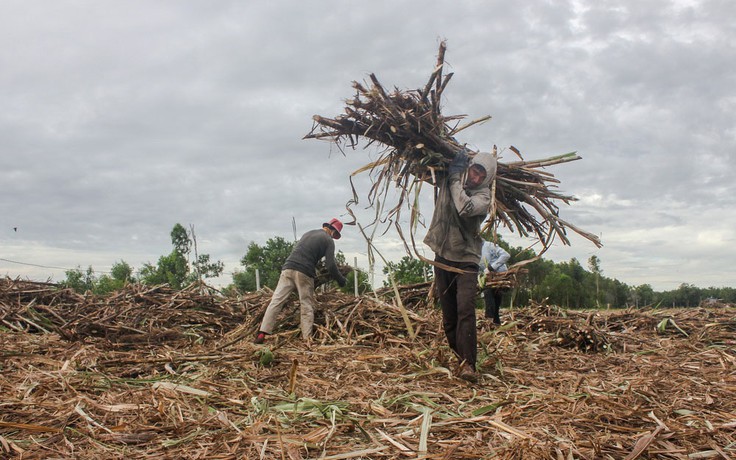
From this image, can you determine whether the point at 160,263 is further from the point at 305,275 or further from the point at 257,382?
the point at 257,382

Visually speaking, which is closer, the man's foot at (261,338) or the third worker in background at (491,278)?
the man's foot at (261,338)

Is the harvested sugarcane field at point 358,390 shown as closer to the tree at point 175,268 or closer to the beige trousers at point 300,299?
the beige trousers at point 300,299

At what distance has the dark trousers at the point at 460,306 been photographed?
4.50 m

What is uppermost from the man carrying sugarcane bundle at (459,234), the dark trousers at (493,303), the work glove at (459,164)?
the work glove at (459,164)

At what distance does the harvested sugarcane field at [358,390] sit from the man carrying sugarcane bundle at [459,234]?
43 centimetres

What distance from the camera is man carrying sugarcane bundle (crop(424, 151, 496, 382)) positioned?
182 inches

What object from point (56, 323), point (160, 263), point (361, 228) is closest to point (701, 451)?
point (361, 228)

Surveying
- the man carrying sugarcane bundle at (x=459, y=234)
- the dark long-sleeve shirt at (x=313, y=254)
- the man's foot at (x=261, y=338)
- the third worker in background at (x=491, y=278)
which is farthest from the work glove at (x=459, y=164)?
the man's foot at (x=261, y=338)

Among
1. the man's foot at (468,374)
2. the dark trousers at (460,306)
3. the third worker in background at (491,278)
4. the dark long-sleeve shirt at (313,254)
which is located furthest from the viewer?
the third worker in background at (491,278)

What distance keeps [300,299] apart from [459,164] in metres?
3.02

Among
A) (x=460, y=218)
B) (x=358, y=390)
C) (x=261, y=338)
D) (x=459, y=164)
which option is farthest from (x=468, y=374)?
(x=261, y=338)

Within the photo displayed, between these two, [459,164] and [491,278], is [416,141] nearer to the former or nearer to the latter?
[459,164]

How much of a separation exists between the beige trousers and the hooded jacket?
2.54 metres

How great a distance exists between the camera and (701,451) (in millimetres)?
2723
